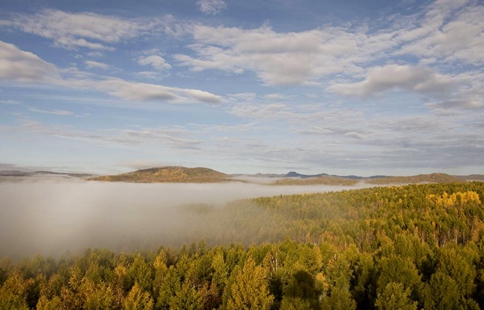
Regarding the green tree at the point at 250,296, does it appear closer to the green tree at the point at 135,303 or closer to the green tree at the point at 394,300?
the green tree at the point at 135,303

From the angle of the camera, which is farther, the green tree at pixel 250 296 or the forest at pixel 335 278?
the green tree at pixel 250 296

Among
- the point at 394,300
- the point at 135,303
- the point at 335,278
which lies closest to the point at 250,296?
the point at 335,278

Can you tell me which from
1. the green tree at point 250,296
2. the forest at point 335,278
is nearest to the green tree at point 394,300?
the forest at point 335,278

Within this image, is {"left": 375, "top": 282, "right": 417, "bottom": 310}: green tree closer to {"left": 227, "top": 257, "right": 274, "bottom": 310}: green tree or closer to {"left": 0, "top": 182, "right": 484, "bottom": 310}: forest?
{"left": 0, "top": 182, "right": 484, "bottom": 310}: forest

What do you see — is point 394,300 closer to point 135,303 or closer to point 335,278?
point 335,278

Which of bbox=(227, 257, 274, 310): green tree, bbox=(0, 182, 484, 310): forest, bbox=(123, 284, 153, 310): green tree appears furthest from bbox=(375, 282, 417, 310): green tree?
bbox=(123, 284, 153, 310): green tree

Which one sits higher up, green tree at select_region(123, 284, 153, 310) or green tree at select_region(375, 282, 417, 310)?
green tree at select_region(375, 282, 417, 310)

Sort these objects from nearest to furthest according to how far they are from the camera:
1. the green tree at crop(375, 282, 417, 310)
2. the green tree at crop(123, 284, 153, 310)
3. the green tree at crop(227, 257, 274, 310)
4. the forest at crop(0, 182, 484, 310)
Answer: the green tree at crop(375, 282, 417, 310)
the forest at crop(0, 182, 484, 310)
the green tree at crop(227, 257, 274, 310)
the green tree at crop(123, 284, 153, 310)

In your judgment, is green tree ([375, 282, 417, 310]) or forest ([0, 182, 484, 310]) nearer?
green tree ([375, 282, 417, 310])

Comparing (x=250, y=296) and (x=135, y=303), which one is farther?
(x=135, y=303)

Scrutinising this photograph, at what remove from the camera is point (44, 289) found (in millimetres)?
120125

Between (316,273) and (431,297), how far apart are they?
43.9m

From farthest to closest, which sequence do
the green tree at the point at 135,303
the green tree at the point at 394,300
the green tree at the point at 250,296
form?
the green tree at the point at 135,303
the green tree at the point at 250,296
the green tree at the point at 394,300

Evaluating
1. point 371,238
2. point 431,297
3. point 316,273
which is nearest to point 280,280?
point 316,273
